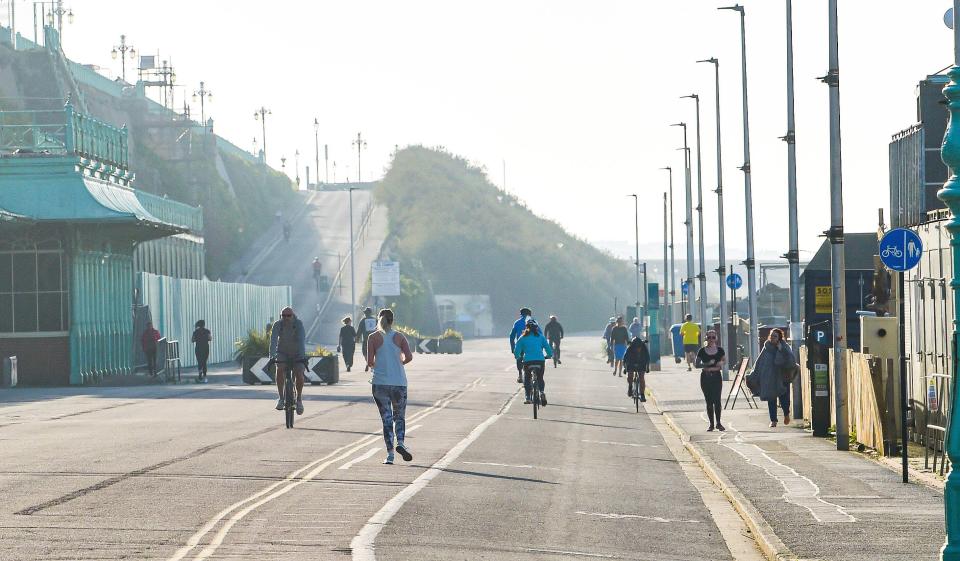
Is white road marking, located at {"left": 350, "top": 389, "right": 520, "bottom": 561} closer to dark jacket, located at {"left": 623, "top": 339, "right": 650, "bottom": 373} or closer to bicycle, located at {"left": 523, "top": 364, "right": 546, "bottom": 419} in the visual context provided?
bicycle, located at {"left": 523, "top": 364, "right": 546, "bottom": 419}

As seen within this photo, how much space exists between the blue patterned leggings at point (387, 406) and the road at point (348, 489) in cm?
34

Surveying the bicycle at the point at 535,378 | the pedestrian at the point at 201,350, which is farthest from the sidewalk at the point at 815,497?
the pedestrian at the point at 201,350

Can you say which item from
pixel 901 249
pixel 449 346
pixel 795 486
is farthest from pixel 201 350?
pixel 449 346

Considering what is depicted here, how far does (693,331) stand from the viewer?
5372cm

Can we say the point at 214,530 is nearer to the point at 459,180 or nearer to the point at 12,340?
the point at 12,340

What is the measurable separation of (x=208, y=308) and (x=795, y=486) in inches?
1813

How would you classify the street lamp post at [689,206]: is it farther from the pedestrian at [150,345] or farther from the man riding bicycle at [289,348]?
the man riding bicycle at [289,348]

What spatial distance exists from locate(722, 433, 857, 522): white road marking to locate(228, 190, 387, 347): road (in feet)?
231

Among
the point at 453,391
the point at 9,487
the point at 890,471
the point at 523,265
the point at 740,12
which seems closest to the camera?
the point at 9,487

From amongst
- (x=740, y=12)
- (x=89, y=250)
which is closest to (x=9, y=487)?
(x=740, y=12)

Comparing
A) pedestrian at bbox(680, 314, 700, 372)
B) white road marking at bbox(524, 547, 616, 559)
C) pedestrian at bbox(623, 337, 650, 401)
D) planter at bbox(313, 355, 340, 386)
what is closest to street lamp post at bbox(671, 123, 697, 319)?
pedestrian at bbox(680, 314, 700, 372)

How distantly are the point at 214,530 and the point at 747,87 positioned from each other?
30939 millimetres

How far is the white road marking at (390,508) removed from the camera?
11.4 meters

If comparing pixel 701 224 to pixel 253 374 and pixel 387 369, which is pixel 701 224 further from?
pixel 387 369
